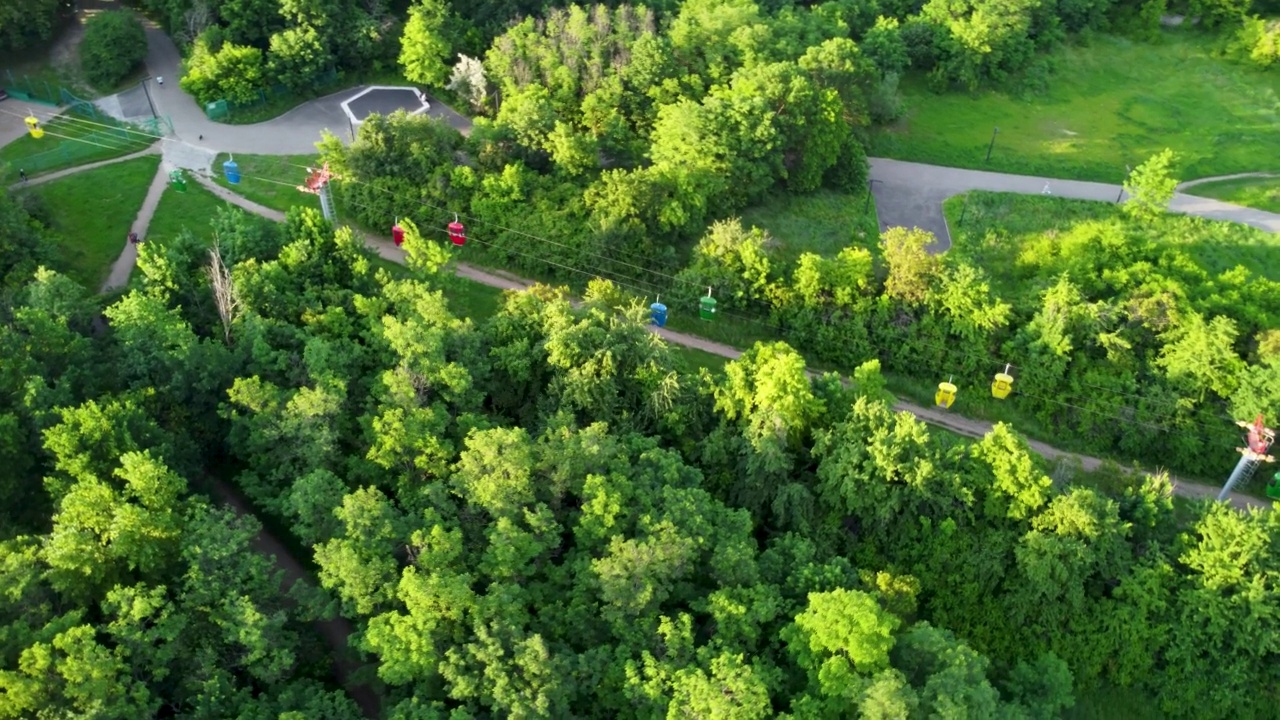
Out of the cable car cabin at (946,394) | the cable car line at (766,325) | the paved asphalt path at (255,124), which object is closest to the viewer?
the cable car cabin at (946,394)

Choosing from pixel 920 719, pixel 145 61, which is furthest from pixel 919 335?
pixel 145 61

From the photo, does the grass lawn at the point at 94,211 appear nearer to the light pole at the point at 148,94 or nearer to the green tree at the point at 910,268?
the light pole at the point at 148,94

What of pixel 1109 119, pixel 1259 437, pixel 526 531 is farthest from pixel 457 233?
pixel 1109 119

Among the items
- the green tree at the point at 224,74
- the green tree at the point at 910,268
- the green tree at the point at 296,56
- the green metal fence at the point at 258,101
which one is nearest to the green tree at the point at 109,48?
the green tree at the point at 224,74

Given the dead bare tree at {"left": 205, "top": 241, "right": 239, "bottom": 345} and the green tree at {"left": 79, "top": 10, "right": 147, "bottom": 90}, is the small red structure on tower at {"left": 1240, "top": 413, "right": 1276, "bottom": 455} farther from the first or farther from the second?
the green tree at {"left": 79, "top": 10, "right": 147, "bottom": 90}

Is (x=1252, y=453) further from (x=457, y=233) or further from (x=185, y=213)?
(x=185, y=213)
